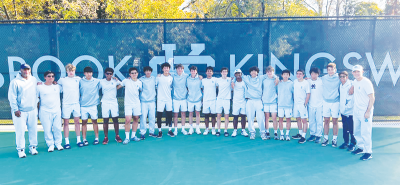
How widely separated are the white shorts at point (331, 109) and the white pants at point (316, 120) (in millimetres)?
112

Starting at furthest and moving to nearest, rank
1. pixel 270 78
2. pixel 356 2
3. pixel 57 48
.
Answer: pixel 356 2 < pixel 57 48 < pixel 270 78

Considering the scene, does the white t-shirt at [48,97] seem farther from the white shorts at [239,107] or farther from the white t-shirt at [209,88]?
the white shorts at [239,107]

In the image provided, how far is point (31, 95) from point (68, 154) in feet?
4.09

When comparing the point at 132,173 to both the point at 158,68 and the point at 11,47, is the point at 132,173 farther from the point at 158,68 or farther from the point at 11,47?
the point at 11,47

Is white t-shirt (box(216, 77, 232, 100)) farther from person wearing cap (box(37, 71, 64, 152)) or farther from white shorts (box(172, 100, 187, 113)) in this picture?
person wearing cap (box(37, 71, 64, 152))

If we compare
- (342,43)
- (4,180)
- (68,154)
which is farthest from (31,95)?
(342,43)

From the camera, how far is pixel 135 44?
6961 mm

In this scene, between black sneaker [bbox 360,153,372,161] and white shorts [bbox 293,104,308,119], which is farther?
white shorts [bbox 293,104,308,119]

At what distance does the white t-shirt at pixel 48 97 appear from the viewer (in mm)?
5484

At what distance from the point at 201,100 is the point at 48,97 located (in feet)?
10.2

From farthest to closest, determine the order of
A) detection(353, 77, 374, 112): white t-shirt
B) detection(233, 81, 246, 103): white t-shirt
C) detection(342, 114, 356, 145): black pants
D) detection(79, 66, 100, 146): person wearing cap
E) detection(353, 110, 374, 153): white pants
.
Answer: detection(233, 81, 246, 103): white t-shirt → detection(79, 66, 100, 146): person wearing cap → detection(342, 114, 356, 145): black pants → detection(353, 110, 374, 153): white pants → detection(353, 77, 374, 112): white t-shirt

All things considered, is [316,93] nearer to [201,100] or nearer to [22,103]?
[201,100]

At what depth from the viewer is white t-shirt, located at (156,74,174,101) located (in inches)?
255

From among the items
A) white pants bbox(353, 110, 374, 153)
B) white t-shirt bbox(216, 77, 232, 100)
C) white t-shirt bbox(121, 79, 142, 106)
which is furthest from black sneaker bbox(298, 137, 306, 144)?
white t-shirt bbox(121, 79, 142, 106)
